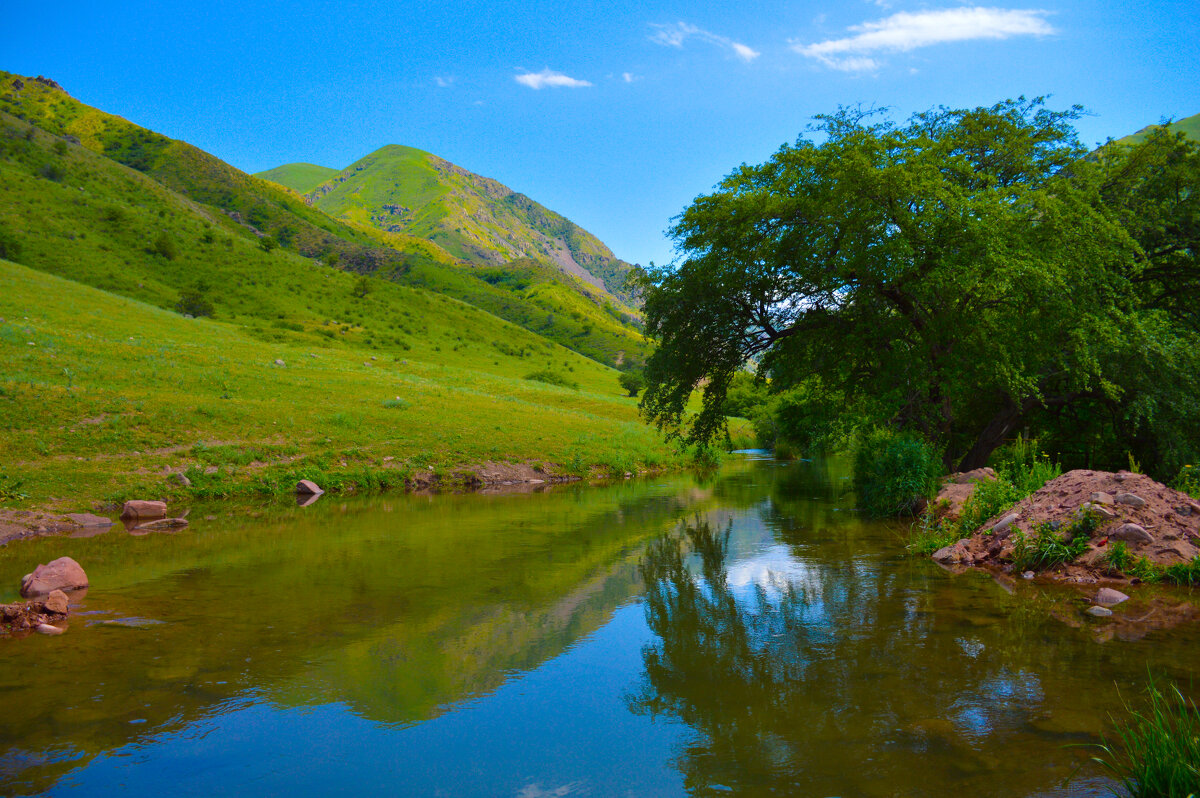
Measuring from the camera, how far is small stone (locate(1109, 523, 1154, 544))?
11.7 metres

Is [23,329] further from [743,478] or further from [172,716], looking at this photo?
[743,478]

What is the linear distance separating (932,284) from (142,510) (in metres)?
25.5

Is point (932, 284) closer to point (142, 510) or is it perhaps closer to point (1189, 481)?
point (1189, 481)

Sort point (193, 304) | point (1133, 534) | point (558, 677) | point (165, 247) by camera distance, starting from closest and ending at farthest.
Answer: point (558, 677), point (1133, 534), point (193, 304), point (165, 247)

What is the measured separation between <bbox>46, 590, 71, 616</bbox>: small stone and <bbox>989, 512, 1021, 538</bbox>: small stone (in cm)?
1839

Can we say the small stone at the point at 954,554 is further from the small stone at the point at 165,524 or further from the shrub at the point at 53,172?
the shrub at the point at 53,172

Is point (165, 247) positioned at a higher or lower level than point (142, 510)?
higher

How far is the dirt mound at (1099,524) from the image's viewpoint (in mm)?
11734

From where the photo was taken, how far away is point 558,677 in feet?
26.8

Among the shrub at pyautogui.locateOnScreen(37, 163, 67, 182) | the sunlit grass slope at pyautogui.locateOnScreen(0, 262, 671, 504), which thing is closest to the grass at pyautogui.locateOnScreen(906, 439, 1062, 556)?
the sunlit grass slope at pyautogui.locateOnScreen(0, 262, 671, 504)

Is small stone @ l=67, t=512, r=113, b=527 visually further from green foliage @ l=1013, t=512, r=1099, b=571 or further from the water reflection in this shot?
green foliage @ l=1013, t=512, r=1099, b=571

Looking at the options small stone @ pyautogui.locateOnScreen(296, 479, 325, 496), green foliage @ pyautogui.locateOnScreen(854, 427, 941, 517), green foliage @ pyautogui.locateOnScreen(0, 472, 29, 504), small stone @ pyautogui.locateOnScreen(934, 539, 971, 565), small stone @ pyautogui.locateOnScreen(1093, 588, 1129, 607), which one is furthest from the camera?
small stone @ pyautogui.locateOnScreen(296, 479, 325, 496)

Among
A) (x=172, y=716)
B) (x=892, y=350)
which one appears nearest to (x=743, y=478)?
(x=892, y=350)

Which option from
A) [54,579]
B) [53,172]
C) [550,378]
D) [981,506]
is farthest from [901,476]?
[53,172]
